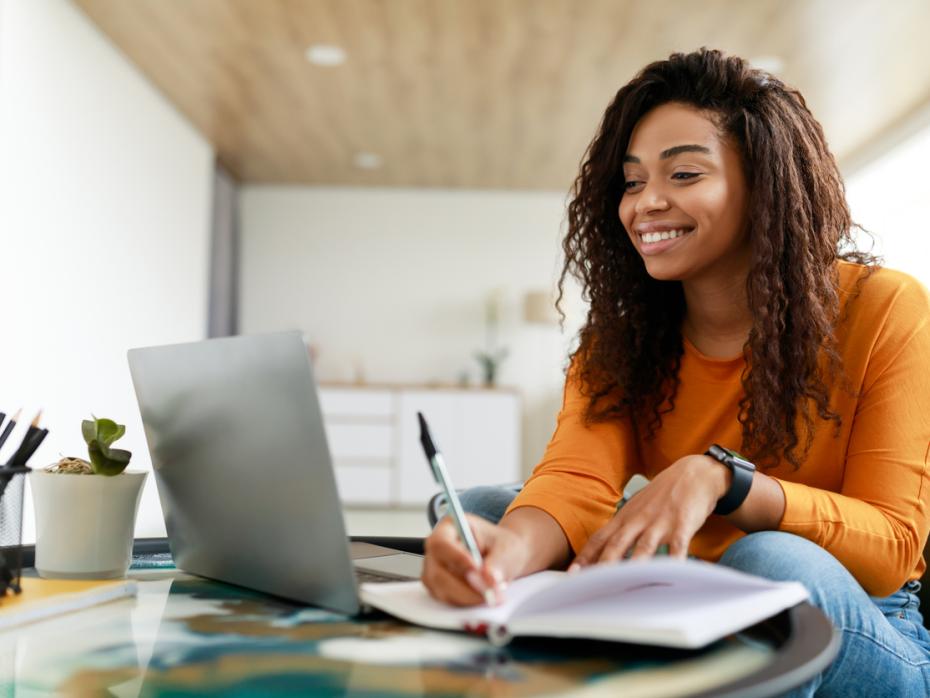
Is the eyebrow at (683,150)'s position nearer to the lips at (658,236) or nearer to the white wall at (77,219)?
the lips at (658,236)

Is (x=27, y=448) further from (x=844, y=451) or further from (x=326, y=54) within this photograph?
(x=326, y=54)

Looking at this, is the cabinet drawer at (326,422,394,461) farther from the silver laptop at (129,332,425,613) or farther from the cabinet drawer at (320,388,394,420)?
the silver laptop at (129,332,425,613)

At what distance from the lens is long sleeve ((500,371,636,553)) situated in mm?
1053

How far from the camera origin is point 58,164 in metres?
3.76

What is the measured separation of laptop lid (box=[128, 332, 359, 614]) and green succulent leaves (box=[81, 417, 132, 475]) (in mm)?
48

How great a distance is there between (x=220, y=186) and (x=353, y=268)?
4.13 feet

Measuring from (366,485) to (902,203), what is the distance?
4.02 metres

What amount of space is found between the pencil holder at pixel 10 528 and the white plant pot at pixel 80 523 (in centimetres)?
2

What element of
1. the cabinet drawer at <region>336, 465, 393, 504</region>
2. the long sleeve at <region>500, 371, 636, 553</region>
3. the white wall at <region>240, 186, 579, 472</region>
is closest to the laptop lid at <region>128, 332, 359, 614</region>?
the long sleeve at <region>500, 371, 636, 553</region>

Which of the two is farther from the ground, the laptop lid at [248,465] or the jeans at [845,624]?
the laptop lid at [248,465]

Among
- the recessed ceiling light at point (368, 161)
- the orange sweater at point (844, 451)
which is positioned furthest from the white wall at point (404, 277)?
the orange sweater at point (844, 451)

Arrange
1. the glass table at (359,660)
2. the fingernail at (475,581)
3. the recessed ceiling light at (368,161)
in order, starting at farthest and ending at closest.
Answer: the recessed ceiling light at (368,161) < the fingernail at (475,581) < the glass table at (359,660)

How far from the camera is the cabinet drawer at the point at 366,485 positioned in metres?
6.48

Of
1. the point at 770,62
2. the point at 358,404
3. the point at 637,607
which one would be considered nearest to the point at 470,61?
the point at 770,62
